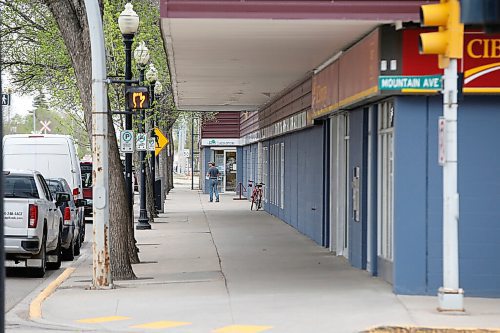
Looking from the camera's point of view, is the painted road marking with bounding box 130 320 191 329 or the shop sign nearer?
the painted road marking with bounding box 130 320 191 329

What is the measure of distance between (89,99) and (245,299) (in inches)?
194

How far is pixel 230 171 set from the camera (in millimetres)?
58062

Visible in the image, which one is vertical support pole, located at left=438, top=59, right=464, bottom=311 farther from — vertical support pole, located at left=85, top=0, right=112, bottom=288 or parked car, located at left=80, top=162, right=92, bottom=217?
parked car, located at left=80, top=162, right=92, bottom=217

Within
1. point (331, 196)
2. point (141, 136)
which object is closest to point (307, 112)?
point (331, 196)

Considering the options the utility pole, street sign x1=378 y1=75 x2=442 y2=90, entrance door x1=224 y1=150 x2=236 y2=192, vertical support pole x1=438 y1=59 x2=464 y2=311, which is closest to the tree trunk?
street sign x1=378 y1=75 x2=442 y2=90

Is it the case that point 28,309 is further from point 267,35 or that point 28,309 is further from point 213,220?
point 213,220

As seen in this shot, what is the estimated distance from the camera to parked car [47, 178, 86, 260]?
21.3 meters

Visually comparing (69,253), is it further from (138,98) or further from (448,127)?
(448,127)

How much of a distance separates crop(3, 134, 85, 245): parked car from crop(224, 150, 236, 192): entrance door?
29604 millimetres

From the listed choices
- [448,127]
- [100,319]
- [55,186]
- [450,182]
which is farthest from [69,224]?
[448,127]

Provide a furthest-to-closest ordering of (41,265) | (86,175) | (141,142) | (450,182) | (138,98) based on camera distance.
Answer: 1. (86,175)
2. (141,142)
3. (41,265)
4. (138,98)
5. (450,182)

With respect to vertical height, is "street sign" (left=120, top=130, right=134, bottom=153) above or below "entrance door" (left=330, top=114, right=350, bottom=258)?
above

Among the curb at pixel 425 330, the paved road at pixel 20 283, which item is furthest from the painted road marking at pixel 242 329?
the paved road at pixel 20 283

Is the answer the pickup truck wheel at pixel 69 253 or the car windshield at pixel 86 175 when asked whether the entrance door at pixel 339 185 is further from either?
the car windshield at pixel 86 175
